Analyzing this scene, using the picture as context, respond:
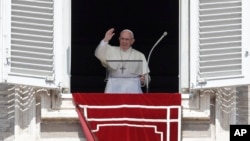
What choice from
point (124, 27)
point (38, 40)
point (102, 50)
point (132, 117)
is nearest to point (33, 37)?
point (38, 40)

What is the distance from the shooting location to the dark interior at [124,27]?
13805 millimetres

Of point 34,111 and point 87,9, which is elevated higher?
point 87,9

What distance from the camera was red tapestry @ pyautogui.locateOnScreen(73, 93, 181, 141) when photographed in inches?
466

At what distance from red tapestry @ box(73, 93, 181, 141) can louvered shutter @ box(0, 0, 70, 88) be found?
0.38 metres

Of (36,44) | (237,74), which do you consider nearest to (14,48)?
(36,44)

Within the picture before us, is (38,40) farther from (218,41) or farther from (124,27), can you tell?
(124,27)

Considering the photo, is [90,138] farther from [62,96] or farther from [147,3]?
[147,3]

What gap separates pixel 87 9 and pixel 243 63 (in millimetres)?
2590

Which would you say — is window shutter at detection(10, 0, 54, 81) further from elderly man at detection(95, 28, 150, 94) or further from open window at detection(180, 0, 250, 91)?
open window at detection(180, 0, 250, 91)

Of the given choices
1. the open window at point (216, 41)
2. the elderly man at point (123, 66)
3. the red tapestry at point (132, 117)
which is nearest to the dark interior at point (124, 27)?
the elderly man at point (123, 66)

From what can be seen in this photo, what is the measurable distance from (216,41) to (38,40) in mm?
1446

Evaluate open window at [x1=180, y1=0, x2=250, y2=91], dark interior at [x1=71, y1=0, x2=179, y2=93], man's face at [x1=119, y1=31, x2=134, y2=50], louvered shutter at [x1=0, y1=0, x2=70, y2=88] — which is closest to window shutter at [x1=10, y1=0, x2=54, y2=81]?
louvered shutter at [x1=0, y1=0, x2=70, y2=88]

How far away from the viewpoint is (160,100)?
11883mm

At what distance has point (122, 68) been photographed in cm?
1235
